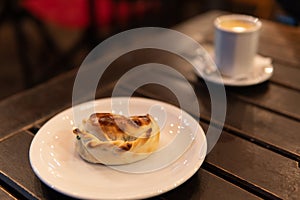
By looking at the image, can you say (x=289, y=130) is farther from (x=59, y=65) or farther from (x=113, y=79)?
(x=59, y=65)

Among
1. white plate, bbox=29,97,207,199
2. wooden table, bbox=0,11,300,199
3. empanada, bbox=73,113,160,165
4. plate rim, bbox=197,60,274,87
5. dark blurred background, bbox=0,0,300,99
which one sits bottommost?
dark blurred background, bbox=0,0,300,99

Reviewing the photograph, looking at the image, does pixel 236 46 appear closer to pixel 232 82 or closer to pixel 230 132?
pixel 232 82

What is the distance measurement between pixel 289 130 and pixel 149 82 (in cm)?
29

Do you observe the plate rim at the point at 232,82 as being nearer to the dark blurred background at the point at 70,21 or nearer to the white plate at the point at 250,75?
the white plate at the point at 250,75

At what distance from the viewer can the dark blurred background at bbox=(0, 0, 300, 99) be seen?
170cm

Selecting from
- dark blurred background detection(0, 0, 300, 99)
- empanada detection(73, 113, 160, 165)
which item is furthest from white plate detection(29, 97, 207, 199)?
dark blurred background detection(0, 0, 300, 99)

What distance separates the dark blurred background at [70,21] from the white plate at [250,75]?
1.63 ft

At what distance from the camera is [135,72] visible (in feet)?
3.05

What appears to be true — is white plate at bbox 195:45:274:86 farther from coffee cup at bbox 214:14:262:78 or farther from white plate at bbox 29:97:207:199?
white plate at bbox 29:97:207:199

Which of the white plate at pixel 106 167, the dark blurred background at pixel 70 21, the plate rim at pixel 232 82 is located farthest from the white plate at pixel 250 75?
the dark blurred background at pixel 70 21

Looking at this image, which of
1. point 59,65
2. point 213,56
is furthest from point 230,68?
point 59,65

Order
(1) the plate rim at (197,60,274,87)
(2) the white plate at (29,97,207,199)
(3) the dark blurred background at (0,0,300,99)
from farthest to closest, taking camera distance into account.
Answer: (3) the dark blurred background at (0,0,300,99) < (1) the plate rim at (197,60,274,87) < (2) the white plate at (29,97,207,199)

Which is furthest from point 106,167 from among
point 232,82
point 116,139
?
point 232,82

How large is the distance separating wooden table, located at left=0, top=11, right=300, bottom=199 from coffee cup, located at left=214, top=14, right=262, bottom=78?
52 millimetres
